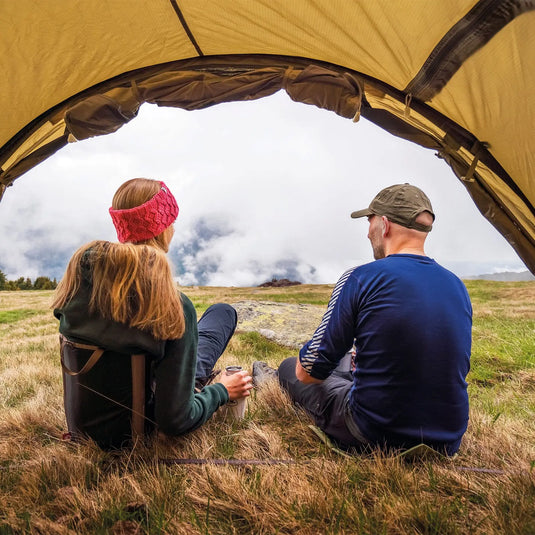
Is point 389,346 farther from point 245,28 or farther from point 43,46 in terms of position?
point 43,46

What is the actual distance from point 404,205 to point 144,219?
156 cm

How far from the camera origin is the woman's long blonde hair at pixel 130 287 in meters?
1.62

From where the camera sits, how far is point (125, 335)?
1663 millimetres

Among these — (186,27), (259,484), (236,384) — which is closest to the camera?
(259,484)

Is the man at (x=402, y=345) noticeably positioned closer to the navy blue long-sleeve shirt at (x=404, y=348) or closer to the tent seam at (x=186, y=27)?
the navy blue long-sleeve shirt at (x=404, y=348)

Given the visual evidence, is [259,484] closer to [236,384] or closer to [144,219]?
[236,384]

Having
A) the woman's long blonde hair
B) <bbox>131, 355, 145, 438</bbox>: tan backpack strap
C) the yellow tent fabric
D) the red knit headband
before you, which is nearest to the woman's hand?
<bbox>131, 355, 145, 438</bbox>: tan backpack strap

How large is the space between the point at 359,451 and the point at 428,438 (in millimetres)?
403

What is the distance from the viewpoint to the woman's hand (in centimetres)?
226

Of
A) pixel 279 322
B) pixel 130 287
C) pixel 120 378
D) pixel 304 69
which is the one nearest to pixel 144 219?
pixel 130 287

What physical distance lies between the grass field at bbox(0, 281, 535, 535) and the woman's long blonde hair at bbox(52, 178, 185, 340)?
0.74 metres

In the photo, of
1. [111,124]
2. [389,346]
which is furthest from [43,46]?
[389,346]

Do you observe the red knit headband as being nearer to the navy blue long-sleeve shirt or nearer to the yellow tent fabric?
the navy blue long-sleeve shirt

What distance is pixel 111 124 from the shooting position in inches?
155
